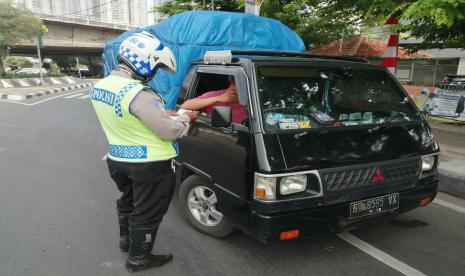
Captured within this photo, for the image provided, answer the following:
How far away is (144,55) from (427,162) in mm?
2586

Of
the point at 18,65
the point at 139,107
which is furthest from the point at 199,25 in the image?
the point at 18,65

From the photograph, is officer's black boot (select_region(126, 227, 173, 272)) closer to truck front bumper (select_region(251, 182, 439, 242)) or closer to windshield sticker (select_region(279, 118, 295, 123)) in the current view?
truck front bumper (select_region(251, 182, 439, 242))

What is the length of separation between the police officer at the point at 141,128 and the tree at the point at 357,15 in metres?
3.79

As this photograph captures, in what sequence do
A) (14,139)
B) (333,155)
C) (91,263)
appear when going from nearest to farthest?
1. (333,155)
2. (91,263)
3. (14,139)

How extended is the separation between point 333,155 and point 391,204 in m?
0.67

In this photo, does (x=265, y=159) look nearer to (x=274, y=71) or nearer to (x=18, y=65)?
(x=274, y=71)

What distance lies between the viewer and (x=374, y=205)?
9.52ft

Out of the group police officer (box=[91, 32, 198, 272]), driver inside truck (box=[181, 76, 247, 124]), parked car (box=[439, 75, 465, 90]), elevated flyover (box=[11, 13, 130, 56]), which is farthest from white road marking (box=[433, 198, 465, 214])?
elevated flyover (box=[11, 13, 130, 56])

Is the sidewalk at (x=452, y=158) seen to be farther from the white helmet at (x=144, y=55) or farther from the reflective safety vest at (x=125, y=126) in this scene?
the white helmet at (x=144, y=55)

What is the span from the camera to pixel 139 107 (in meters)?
2.42

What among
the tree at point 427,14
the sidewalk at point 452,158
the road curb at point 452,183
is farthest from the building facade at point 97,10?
the road curb at point 452,183

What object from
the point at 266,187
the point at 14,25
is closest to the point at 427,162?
the point at 266,187

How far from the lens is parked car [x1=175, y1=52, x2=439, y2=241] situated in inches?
106

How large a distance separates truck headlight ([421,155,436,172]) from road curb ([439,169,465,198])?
5.89ft
